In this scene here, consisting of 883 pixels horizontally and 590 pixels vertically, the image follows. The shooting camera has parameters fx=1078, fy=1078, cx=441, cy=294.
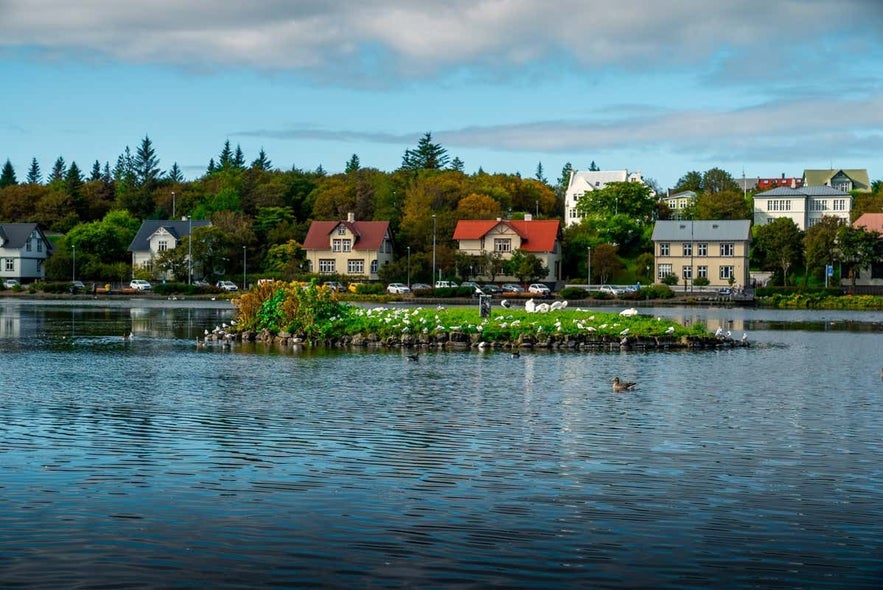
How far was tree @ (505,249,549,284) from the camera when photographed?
362ft

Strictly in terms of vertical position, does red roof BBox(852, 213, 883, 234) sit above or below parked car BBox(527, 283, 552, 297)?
above

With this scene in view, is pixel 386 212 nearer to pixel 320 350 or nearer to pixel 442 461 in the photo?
pixel 320 350

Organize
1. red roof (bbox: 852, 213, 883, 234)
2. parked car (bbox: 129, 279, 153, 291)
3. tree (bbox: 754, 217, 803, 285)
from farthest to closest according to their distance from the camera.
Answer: red roof (bbox: 852, 213, 883, 234), tree (bbox: 754, 217, 803, 285), parked car (bbox: 129, 279, 153, 291)

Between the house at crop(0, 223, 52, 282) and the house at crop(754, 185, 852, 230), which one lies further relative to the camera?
the house at crop(754, 185, 852, 230)

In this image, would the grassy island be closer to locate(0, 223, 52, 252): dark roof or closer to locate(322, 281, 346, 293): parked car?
locate(322, 281, 346, 293): parked car

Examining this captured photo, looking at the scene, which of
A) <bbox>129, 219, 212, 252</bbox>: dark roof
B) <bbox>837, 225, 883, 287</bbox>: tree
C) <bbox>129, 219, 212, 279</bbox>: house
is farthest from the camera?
<bbox>129, 219, 212, 252</bbox>: dark roof

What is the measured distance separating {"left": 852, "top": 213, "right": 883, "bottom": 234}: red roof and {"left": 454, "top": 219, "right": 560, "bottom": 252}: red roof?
32.0 m

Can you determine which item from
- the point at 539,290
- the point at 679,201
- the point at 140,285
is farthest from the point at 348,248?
the point at 679,201

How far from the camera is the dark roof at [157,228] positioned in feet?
401

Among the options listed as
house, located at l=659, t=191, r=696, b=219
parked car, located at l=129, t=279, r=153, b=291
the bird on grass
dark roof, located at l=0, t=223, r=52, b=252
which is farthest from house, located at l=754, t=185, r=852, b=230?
the bird on grass

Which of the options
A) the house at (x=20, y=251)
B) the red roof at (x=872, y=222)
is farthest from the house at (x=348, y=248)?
the red roof at (x=872, y=222)

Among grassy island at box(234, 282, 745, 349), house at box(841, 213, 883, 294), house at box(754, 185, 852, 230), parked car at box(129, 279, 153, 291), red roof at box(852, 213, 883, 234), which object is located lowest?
grassy island at box(234, 282, 745, 349)

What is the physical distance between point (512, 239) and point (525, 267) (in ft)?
22.3

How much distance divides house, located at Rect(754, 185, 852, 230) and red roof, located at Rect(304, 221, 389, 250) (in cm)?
5383
